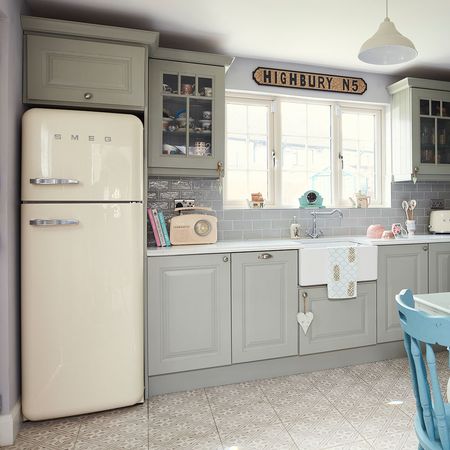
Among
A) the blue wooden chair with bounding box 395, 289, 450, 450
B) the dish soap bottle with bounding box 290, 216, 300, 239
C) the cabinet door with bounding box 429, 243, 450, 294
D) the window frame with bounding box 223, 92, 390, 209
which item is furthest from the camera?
the window frame with bounding box 223, 92, 390, 209

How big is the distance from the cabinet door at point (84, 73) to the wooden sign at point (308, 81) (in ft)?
4.07

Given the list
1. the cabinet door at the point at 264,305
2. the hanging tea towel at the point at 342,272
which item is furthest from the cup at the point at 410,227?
the cabinet door at the point at 264,305

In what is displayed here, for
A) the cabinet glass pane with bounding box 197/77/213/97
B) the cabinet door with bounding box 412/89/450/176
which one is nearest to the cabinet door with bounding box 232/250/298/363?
the cabinet glass pane with bounding box 197/77/213/97

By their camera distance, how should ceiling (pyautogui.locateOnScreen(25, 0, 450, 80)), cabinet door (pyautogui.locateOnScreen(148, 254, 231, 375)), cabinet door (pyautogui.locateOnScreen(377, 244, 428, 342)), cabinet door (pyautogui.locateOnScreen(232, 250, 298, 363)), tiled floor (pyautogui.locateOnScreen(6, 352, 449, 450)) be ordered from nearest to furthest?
tiled floor (pyautogui.locateOnScreen(6, 352, 449, 450)) < ceiling (pyautogui.locateOnScreen(25, 0, 450, 80)) < cabinet door (pyautogui.locateOnScreen(148, 254, 231, 375)) < cabinet door (pyautogui.locateOnScreen(232, 250, 298, 363)) < cabinet door (pyautogui.locateOnScreen(377, 244, 428, 342))

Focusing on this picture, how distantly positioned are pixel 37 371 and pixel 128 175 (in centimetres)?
125

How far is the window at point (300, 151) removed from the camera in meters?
3.32

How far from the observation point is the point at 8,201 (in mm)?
2006

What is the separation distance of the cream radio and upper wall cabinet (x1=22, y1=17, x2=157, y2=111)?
2.80ft

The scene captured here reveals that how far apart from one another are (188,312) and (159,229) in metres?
0.65

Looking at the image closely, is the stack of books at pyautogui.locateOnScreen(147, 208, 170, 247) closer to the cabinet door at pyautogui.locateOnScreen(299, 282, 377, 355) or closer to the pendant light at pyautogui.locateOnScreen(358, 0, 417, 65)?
the cabinet door at pyautogui.locateOnScreen(299, 282, 377, 355)

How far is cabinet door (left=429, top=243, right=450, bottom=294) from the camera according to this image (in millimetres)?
3078

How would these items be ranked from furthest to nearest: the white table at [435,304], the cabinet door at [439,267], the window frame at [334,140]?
the window frame at [334,140] → the cabinet door at [439,267] → the white table at [435,304]

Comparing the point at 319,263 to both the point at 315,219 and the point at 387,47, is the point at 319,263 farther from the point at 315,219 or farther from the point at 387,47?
the point at 387,47

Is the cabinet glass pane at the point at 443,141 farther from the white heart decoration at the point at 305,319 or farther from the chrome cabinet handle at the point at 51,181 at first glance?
the chrome cabinet handle at the point at 51,181
